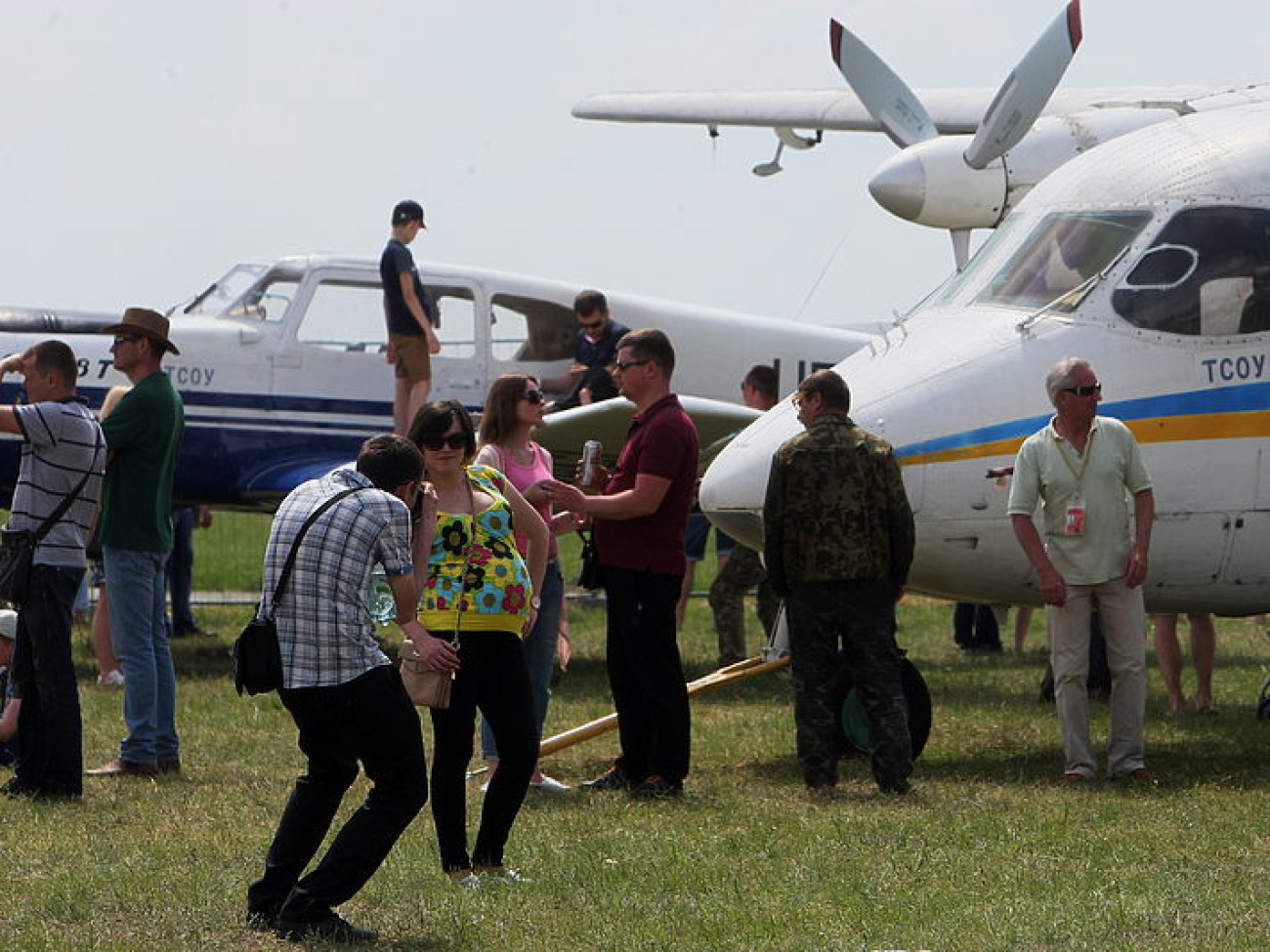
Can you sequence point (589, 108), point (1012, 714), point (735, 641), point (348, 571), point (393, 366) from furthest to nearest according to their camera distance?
point (589, 108) → point (393, 366) → point (735, 641) → point (1012, 714) → point (348, 571)

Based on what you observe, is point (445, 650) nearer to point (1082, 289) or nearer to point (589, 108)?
point (1082, 289)

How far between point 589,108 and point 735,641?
442 inches

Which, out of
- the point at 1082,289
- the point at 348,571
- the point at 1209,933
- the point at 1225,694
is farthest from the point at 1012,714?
the point at 348,571

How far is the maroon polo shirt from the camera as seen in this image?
9.15 meters

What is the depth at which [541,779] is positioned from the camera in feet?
31.6

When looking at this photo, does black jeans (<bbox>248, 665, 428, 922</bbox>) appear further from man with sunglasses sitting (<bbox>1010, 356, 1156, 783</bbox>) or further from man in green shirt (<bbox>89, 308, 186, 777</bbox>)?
man with sunglasses sitting (<bbox>1010, 356, 1156, 783</bbox>)

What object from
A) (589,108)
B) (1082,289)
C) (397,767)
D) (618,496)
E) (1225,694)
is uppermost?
(589,108)

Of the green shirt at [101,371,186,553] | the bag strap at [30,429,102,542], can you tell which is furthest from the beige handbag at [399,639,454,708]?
the green shirt at [101,371,186,553]

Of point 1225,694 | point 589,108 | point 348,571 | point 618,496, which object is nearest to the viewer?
point 348,571

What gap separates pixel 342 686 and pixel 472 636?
0.96 metres

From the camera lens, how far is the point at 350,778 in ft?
21.4

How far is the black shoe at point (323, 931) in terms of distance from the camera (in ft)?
21.2

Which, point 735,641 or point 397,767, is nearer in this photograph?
point 397,767

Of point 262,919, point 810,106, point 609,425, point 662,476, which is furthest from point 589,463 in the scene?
point 810,106
